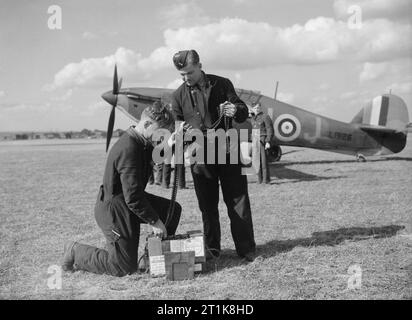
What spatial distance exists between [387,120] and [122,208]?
16.1m

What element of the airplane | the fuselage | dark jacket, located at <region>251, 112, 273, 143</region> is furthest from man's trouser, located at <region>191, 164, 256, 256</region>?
the fuselage

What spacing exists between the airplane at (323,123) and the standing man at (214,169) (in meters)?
8.54

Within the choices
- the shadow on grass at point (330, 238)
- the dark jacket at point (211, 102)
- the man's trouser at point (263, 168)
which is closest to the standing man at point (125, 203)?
the dark jacket at point (211, 102)

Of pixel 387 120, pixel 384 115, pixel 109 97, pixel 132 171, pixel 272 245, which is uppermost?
pixel 109 97

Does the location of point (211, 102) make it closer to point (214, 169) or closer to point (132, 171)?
point (214, 169)

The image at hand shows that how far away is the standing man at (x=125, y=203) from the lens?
3.73 meters

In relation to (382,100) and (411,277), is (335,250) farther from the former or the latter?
(382,100)

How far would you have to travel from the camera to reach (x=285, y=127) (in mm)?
14898

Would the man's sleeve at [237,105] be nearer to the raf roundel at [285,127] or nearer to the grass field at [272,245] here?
the grass field at [272,245]

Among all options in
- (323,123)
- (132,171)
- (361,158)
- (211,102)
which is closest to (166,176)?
(211,102)

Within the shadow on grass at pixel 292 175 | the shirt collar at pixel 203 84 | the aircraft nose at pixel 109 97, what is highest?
the aircraft nose at pixel 109 97

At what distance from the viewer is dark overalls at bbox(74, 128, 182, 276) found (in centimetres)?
373

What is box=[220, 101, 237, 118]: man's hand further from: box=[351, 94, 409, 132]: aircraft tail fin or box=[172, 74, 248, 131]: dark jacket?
box=[351, 94, 409, 132]: aircraft tail fin

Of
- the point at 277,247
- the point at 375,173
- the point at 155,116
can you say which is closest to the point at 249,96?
the point at 375,173
